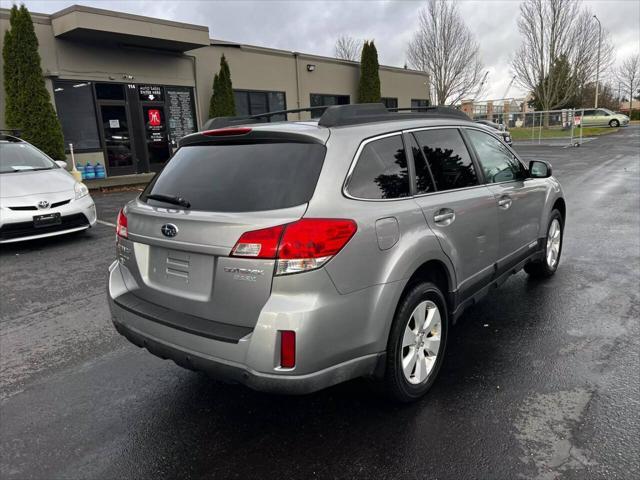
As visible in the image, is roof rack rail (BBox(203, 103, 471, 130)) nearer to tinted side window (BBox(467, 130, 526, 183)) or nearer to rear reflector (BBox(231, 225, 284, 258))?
tinted side window (BBox(467, 130, 526, 183))

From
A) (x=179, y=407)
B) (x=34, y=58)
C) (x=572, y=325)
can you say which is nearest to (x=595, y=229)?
(x=572, y=325)

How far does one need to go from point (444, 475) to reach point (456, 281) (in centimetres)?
132

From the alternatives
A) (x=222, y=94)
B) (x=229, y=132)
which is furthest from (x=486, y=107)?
(x=229, y=132)

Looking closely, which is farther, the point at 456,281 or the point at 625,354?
the point at 625,354

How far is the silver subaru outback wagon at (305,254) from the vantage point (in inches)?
94.1

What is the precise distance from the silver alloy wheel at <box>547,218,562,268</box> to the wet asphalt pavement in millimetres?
547

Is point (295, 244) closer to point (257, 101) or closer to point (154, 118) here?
point (154, 118)

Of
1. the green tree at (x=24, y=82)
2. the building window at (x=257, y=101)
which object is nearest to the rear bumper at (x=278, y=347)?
the green tree at (x=24, y=82)

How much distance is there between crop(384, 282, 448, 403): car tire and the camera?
9.16ft

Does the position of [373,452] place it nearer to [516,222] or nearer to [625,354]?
[625,354]

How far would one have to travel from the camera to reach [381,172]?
2943 mm

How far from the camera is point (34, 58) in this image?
1341cm

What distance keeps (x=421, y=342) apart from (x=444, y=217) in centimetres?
81

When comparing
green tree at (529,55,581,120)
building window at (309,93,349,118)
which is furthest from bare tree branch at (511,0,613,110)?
building window at (309,93,349,118)
